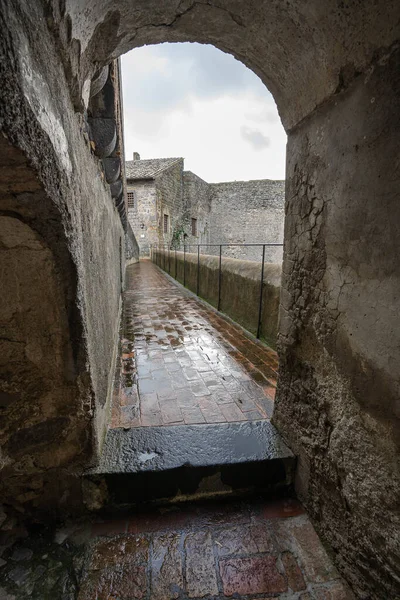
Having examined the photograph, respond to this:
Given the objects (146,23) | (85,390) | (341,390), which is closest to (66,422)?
(85,390)

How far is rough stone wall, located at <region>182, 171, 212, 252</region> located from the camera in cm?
2522

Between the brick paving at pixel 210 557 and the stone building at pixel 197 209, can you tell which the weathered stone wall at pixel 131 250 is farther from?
the brick paving at pixel 210 557

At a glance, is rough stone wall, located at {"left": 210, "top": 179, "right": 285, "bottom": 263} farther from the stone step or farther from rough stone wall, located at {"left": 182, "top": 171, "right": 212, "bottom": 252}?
the stone step

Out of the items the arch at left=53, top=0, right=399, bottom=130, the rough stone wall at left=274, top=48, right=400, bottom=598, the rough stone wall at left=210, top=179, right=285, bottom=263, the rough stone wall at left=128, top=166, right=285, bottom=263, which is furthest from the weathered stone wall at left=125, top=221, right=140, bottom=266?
the rough stone wall at left=274, top=48, right=400, bottom=598

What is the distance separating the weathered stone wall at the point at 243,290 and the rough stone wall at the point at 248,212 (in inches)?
770

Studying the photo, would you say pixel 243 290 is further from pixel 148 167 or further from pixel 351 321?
pixel 148 167

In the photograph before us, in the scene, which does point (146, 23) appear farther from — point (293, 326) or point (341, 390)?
point (341, 390)

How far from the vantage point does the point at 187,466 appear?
5.58 feet

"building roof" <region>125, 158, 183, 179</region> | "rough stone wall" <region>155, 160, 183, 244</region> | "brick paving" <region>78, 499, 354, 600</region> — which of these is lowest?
"brick paving" <region>78, 499, 354, 600</region>

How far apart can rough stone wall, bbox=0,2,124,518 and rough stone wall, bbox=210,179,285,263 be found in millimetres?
24699

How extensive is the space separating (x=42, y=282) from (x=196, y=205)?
25.8m

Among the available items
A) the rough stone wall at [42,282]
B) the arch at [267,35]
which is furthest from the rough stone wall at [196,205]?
the rough stone wall at [42,282]

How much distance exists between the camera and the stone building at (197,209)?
70.3 feet

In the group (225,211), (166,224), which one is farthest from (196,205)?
(166,224)
